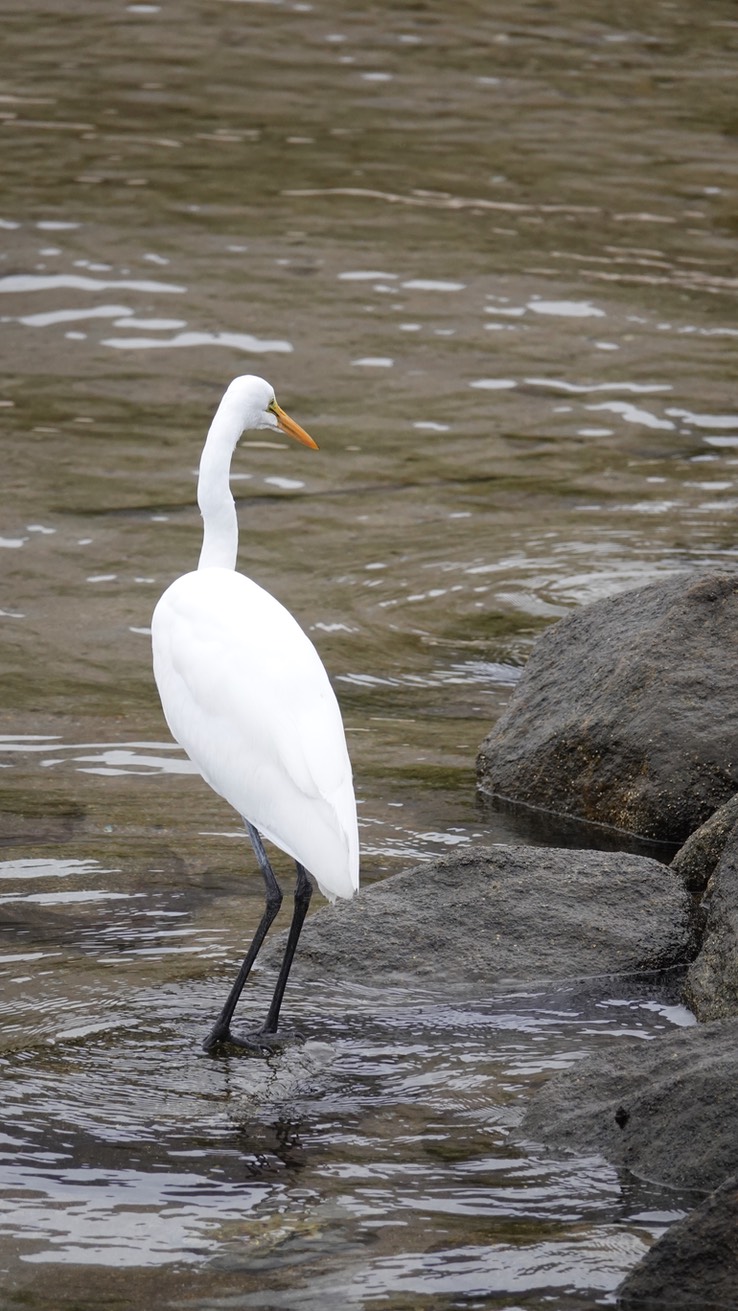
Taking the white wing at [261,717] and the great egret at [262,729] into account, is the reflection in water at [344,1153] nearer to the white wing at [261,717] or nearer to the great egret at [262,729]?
the great egret at [262,729]

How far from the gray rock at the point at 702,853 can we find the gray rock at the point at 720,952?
534mm

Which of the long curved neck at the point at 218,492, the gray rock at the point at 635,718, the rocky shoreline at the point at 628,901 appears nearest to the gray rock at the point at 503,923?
the rocky shoreline at the point at 628,901

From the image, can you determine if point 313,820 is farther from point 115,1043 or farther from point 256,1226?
point 256,1226

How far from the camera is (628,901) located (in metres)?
5.83

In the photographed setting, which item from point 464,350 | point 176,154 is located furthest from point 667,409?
point 176,154

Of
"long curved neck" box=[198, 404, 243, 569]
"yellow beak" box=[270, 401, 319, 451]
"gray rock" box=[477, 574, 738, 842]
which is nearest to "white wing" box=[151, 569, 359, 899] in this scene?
"long curved neck" box=[198, 404, 243, 569]

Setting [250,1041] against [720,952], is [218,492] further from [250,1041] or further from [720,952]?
[720,952]

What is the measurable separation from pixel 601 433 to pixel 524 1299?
8.68 metres

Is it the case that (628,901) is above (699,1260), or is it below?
below

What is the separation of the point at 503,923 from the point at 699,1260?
197 centimetres

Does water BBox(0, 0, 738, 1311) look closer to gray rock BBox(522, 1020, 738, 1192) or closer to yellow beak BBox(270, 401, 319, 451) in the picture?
gray rock BBox(522, 1020, 738, 1192)

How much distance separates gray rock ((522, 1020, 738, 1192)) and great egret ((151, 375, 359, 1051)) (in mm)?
896

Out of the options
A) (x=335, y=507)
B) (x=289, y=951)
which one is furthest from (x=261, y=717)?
(x=335, y=507)

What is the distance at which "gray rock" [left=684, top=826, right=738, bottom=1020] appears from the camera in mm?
5172
